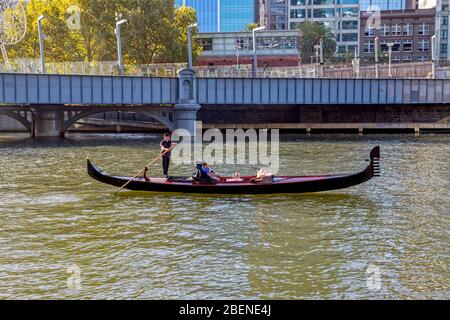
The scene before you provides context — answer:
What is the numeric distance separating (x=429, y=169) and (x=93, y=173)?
20123 mm

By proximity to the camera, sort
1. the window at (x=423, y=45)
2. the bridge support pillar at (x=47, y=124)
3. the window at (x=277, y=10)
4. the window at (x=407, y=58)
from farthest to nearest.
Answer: the window at (x=277, y=10), the window at (x=423, y=45), the window at (x=407, y=58), the bridge support pillar at (x=47, y=124)

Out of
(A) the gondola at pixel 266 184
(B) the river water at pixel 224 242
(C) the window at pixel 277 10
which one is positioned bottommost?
(B) the river water at pixel 224 242

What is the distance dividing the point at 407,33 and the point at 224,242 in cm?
12496

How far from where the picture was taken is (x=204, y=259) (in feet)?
52.3

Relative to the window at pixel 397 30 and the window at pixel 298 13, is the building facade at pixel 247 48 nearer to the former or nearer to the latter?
the window at pixel 397 30

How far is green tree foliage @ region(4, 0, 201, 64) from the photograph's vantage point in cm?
7456

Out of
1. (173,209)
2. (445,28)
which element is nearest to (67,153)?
(173,209)

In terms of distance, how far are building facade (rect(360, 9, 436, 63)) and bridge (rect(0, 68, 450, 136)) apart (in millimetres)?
62896

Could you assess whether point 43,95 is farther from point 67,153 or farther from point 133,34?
point 133,34

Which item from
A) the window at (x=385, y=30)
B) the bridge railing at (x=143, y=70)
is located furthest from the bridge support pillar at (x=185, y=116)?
the window at (x=385, y=30)

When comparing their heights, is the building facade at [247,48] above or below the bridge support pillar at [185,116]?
above

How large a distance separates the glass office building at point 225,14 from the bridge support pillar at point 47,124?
102 metres

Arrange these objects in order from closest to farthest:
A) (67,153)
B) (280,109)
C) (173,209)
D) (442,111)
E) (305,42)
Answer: (173,209), (67,153), (442,111), (280,109), (305,42)

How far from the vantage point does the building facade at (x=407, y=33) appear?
129 meters
